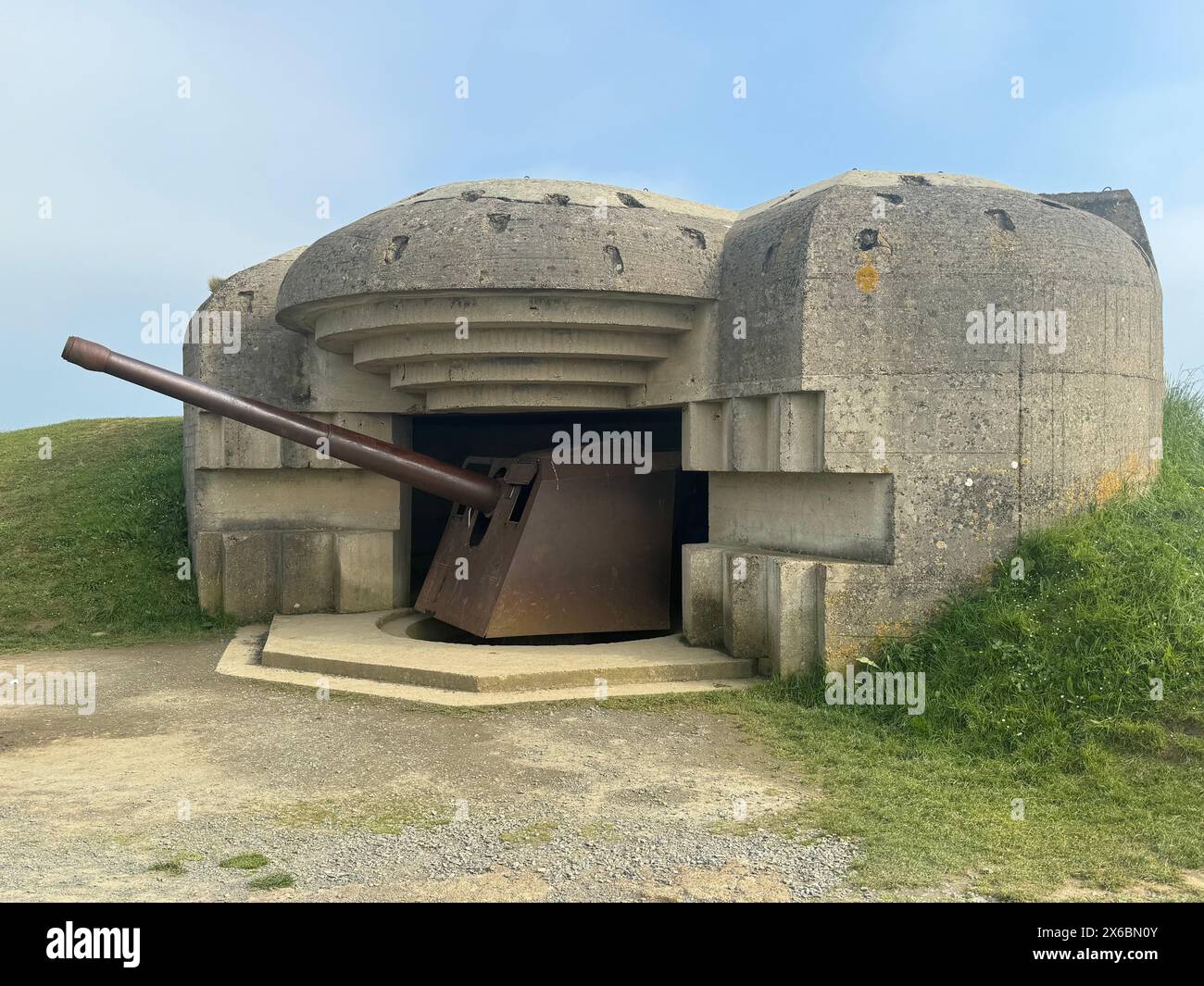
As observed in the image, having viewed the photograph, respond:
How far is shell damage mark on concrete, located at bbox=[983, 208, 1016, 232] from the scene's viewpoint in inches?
304

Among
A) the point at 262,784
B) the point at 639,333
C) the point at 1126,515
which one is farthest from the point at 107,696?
the point at 1126,515

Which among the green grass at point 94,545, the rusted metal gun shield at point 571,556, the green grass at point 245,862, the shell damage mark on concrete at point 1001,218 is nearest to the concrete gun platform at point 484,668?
the rusted metal gun shield at point 571,556

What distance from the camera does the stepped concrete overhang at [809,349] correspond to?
7.52m

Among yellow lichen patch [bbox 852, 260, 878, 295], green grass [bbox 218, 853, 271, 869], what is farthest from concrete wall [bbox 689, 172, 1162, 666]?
green grass [bbox 218, 853, 271, 869]

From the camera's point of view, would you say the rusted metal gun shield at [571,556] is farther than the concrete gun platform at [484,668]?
Yes

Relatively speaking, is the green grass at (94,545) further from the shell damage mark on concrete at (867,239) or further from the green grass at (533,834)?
the shell damage mark on concrete at (867,239)

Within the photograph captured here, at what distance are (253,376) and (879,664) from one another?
650 centimetres

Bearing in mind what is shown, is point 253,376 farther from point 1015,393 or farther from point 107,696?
point 1015,393

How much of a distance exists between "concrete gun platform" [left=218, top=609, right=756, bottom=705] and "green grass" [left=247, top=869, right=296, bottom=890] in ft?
9.46

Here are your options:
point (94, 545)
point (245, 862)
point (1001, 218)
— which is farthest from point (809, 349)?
point (94, 545)

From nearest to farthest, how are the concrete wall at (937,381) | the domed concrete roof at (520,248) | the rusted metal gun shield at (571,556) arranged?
the concrete wall at (937,381)
the domed concrete roof at (520,248)
the rusted metal gun shield at (571,556)

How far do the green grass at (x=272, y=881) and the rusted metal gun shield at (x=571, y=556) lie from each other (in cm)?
473

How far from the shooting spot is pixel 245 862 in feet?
14.6

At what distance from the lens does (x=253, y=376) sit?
34.9ft
